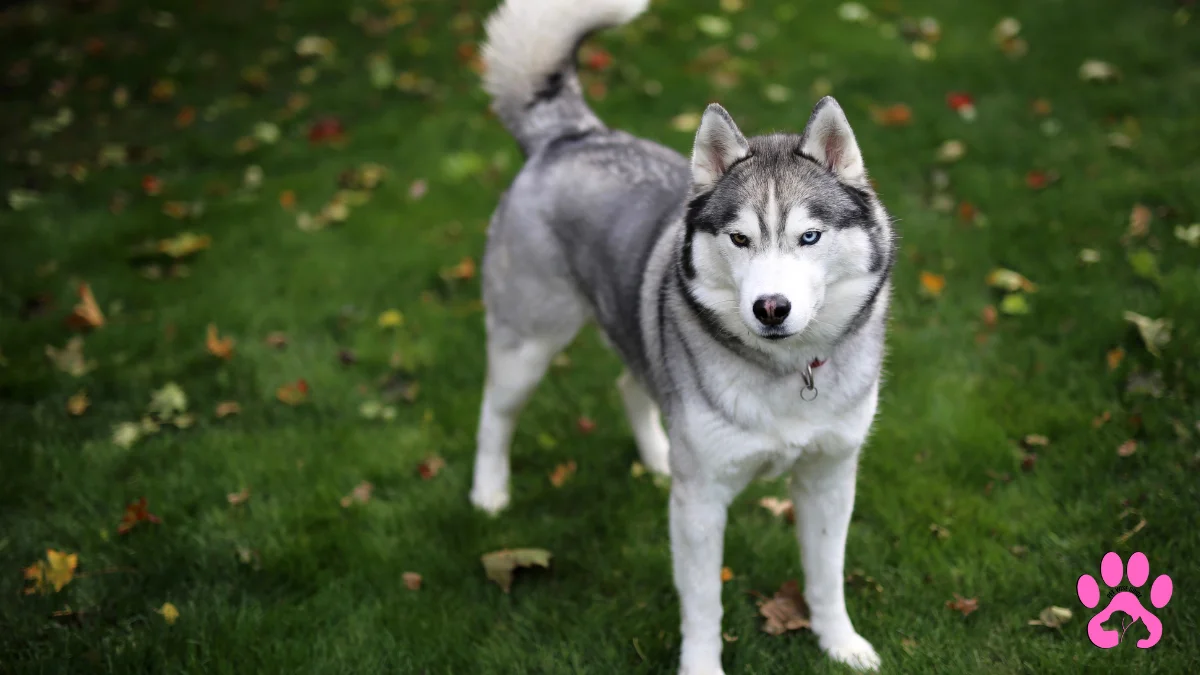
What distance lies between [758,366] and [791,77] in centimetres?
497

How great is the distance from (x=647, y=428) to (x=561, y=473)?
412 mm

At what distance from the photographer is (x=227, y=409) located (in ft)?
15.6

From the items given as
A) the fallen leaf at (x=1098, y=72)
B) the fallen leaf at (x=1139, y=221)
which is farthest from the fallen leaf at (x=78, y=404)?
the fallen leaf at (x=1098, y=72)

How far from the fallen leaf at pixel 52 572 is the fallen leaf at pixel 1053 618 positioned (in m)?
3.33

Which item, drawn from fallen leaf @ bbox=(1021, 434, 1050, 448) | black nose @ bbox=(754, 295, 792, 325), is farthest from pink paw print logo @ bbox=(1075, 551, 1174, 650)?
black nose @ bbox=(754, 295, 792, 325)

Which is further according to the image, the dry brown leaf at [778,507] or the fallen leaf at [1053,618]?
the dry brown leaf at [778,507]

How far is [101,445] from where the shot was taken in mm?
4473

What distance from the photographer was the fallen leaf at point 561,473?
4.21 metres

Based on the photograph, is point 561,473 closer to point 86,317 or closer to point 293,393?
point 293,393

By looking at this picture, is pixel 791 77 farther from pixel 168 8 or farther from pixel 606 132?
pixel 168 8

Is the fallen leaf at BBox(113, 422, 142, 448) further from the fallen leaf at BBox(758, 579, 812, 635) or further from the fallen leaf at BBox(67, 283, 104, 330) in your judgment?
the fallen leaf at BBox(758, 579, 812, 635)

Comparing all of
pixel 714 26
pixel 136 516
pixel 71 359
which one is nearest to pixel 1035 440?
pixel 136 516

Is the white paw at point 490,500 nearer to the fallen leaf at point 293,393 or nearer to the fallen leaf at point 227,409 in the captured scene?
the fallen leaf at point 293,393

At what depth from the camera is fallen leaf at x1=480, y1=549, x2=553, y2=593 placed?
3.62m
